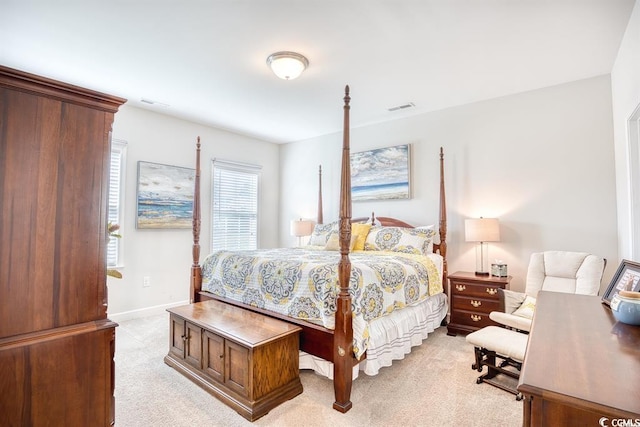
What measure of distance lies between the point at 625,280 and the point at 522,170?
94.0 inches

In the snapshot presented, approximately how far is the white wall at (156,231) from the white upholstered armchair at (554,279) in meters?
3.92

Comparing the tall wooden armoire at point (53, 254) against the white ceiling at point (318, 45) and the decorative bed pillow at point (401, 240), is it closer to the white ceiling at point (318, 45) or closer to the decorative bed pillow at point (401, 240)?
the white ceiling at point (318, 45)

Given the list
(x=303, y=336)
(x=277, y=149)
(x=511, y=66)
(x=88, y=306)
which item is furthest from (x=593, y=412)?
(x=277, y=149)

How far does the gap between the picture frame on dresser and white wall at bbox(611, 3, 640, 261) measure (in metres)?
1.30

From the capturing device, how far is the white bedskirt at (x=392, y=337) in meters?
2.39

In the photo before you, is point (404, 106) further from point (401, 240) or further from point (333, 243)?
point (333, 243)

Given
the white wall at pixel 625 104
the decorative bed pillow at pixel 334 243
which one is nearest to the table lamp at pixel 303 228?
the decorative bed pillow at pixel 334 243

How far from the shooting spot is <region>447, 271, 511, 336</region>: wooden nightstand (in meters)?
3.28

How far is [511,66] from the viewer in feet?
9.87

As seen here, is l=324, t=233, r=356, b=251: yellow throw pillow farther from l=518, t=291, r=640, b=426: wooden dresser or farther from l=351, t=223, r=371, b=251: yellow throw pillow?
l=518, t=291, r=640, b=426: wooden dresser

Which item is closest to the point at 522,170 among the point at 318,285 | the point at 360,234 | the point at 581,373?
the point at 360,234

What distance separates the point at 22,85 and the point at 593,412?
170 cm
